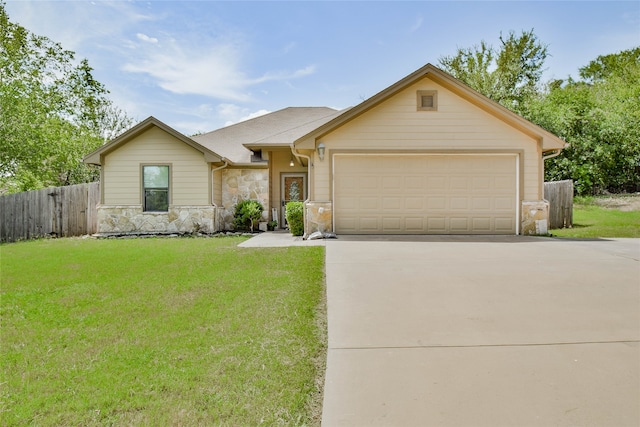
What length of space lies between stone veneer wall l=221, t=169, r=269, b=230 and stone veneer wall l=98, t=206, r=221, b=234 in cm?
97

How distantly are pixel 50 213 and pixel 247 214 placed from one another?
6.86 metres

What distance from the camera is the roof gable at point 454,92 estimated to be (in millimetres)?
10750

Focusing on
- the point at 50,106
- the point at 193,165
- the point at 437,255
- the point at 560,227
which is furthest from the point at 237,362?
the point at 50,106

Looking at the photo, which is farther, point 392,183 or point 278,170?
point 278,170

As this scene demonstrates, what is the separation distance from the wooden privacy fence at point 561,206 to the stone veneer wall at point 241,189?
1058cm

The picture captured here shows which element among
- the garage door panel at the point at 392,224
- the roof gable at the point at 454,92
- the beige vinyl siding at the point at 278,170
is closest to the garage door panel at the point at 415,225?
the garage door panel at the point at 392,224

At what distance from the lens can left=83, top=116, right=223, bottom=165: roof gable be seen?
12890mm

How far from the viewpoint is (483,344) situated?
131 inches

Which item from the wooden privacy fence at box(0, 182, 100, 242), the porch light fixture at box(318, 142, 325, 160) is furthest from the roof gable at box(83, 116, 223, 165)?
the porch light fixture at box(318, 142, 325, 160)

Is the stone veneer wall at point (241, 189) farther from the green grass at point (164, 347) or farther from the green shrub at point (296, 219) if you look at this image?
the green grass at point (164, 347)

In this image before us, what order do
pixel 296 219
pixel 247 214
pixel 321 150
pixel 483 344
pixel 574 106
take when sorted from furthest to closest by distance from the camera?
1. pixel 574 106
2. pixel 247 214
3. pixel 296 219
4. pixel 321 150
5. pixel 483 344

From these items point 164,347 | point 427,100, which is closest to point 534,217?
point 427,100

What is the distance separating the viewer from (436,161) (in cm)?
1127

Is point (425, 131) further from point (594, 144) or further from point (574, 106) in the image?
point (574, 106)
